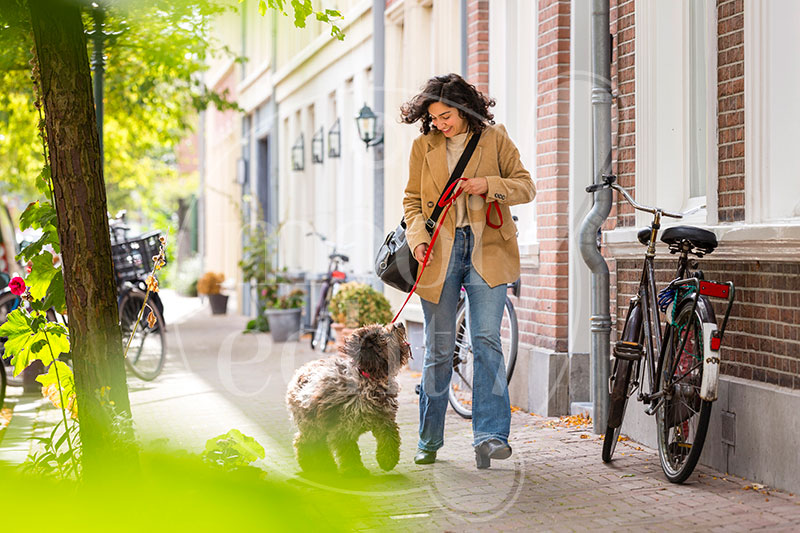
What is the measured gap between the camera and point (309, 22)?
18016 mm

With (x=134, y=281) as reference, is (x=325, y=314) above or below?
below

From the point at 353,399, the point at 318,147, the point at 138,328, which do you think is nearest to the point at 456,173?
the point at 353,399

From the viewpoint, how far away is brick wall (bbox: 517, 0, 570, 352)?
26.2ft

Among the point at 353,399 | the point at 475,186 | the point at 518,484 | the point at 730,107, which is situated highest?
the point at 730,107

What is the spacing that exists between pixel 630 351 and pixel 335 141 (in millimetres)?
10385

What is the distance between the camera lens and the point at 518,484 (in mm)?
5484

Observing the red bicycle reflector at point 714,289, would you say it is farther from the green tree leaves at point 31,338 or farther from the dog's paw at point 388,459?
the green tree leaves at point 31,338

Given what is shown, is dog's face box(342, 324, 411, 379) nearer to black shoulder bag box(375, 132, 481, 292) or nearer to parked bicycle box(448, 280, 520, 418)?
black shoulder bag box(375, 132, 481, 292)

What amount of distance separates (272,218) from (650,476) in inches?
618

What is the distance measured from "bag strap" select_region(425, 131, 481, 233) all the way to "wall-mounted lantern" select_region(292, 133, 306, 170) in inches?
497

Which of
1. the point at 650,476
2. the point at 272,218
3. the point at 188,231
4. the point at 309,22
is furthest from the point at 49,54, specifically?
the point at 188,231

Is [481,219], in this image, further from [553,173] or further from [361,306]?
[361,306]

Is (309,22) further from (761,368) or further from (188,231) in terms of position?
(188,231)

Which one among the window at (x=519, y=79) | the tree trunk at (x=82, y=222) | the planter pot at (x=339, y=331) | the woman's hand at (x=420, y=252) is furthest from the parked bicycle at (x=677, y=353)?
the planter pot at (x=339, y=331)
